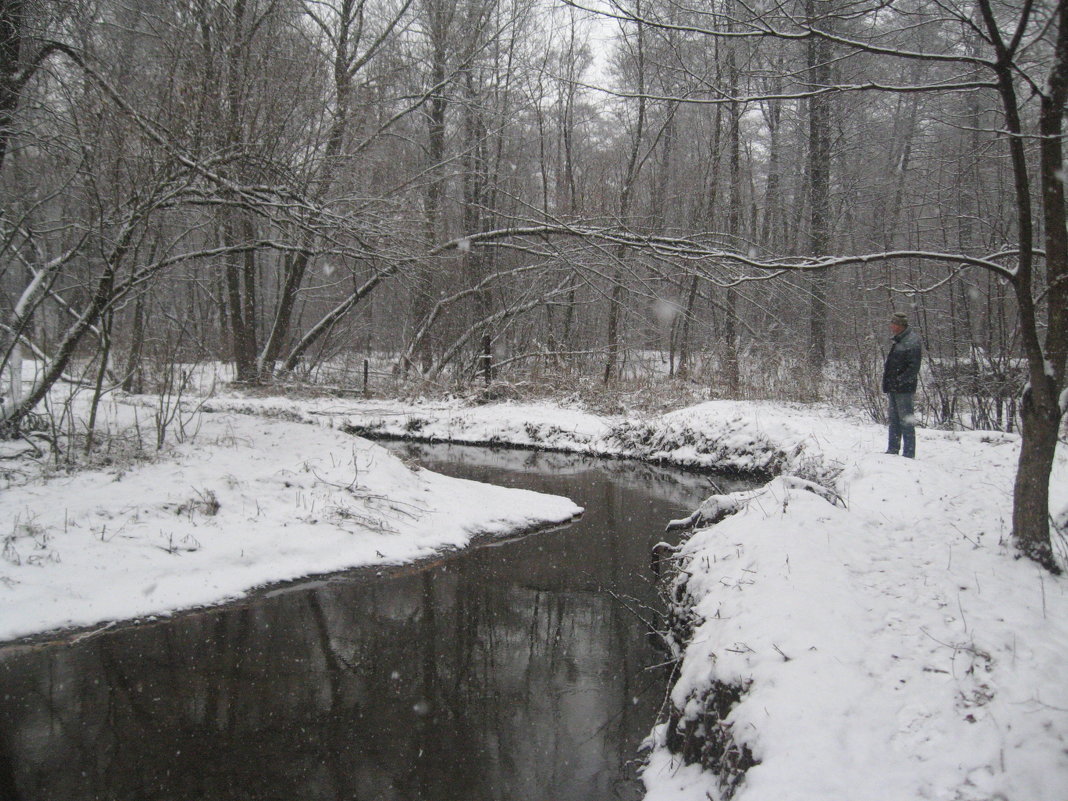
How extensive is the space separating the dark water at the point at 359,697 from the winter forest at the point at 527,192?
3.24 meters

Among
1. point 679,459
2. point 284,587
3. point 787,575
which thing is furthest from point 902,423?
point 284,587

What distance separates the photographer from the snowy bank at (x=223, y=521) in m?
6.09

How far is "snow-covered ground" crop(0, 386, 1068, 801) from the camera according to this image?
10.8ft

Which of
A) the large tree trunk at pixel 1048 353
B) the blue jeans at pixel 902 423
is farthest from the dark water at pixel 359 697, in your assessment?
the blue jeans at pixel 902 423

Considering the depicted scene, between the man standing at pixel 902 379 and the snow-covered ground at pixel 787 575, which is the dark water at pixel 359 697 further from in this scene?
the man standing at pixel 902 379

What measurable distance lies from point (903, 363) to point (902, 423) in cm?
79

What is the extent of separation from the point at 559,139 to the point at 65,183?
17674mm

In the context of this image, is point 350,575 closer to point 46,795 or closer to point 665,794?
point 46,795

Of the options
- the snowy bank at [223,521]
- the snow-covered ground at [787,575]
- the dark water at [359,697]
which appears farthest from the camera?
the snowy bank at [223,521]

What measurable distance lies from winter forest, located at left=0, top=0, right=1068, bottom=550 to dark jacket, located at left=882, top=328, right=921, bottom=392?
3.55 ft

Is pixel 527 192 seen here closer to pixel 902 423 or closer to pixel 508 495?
pixel 508 495

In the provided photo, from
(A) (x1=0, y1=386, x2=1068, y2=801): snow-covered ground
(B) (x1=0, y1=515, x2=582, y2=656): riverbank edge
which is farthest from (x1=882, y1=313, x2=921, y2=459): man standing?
(B) (x1=0, y1=515, x2=582, y2=656): riverbank edge

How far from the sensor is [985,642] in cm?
386

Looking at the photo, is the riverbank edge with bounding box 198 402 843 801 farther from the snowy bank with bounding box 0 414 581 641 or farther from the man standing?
the snowy bank with bounding box 0 414 581 641
